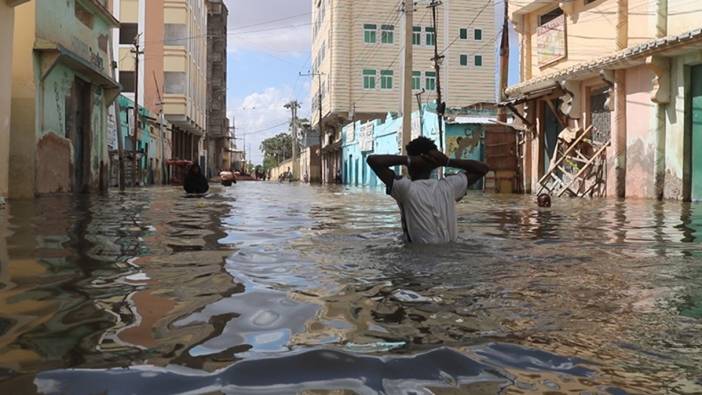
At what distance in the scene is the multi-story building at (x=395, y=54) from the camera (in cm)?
4353

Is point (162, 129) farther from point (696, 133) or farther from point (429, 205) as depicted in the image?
point (429, 205)

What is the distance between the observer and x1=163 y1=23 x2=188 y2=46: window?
138 ft

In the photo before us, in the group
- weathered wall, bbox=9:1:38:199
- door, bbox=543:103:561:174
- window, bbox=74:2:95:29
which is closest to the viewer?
weathered wall, bbox=9:1:38:199

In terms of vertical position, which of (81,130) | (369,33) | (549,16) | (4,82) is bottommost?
(81,130)

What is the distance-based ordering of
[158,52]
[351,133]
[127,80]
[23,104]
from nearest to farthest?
[23,104]
[158,52]
[127,80]
[351,133]

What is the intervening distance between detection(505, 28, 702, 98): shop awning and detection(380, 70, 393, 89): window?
22.2 metres

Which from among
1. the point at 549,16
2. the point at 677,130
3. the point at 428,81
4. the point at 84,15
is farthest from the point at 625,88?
the point at 428,81

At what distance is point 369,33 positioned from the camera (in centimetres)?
4375

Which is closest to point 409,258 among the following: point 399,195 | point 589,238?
point 399,195

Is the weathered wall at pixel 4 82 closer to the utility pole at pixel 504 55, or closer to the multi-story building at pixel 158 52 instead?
the utility pole at pixel 504 55

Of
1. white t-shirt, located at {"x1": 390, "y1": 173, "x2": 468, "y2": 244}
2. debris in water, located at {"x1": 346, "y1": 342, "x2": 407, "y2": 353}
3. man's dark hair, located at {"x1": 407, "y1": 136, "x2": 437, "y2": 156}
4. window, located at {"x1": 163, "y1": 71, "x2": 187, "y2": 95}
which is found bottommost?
debris in water, located at {"x1": 346, "y1": 342, "x2": 407, "y2": 353}

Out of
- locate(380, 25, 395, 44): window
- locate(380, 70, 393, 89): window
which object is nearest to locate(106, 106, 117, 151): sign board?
locate(380, 70, 393, 89): window

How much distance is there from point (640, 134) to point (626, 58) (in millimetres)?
2166

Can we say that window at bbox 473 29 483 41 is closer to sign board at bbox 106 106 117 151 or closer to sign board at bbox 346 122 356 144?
sign board at bbox 346 122 356 144
